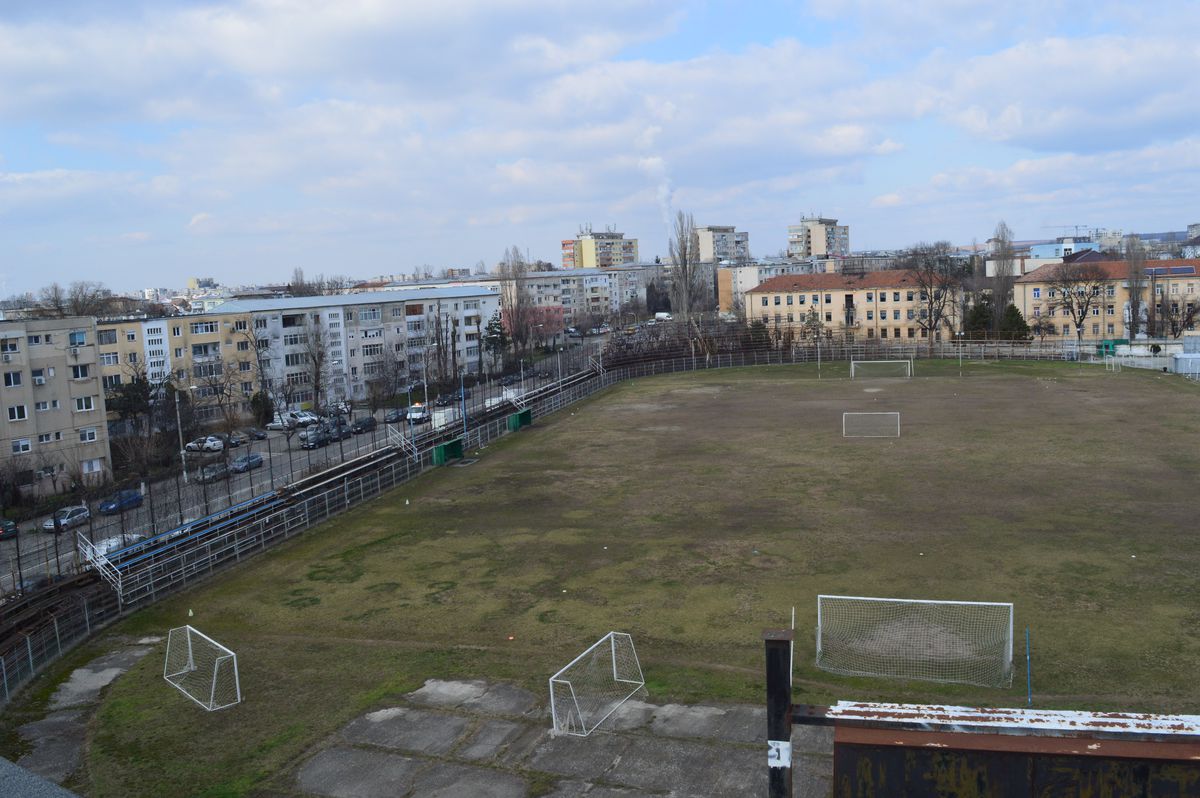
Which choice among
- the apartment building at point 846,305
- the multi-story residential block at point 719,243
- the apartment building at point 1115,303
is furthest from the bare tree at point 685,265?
the multi-story residential block at point 719,243

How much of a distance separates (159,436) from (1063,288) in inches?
2565

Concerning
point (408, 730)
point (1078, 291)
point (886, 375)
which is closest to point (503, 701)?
point (408, 730)

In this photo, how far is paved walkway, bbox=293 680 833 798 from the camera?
11.2m

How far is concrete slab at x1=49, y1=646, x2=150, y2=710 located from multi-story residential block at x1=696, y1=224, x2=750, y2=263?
15924cm

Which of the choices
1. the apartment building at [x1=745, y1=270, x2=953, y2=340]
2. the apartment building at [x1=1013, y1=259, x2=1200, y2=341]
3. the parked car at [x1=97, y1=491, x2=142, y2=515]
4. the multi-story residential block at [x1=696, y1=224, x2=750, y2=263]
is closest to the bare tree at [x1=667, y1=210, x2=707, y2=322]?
the apartment building at [x1=745, y1=270, x2=953, y2=340]

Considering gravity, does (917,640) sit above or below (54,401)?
below

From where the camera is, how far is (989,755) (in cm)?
608

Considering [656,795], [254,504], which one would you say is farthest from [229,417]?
[656,795]

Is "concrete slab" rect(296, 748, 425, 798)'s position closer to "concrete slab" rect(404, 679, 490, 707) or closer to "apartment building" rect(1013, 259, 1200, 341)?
"concrete slab" rect(404, 679, 490, 707)

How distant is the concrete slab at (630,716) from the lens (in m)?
12.8

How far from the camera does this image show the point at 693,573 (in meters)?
19.4

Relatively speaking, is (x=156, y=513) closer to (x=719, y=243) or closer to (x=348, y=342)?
(x=348, y=342)

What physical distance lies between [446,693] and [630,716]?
3.09m

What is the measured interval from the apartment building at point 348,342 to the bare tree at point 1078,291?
1800 inches
